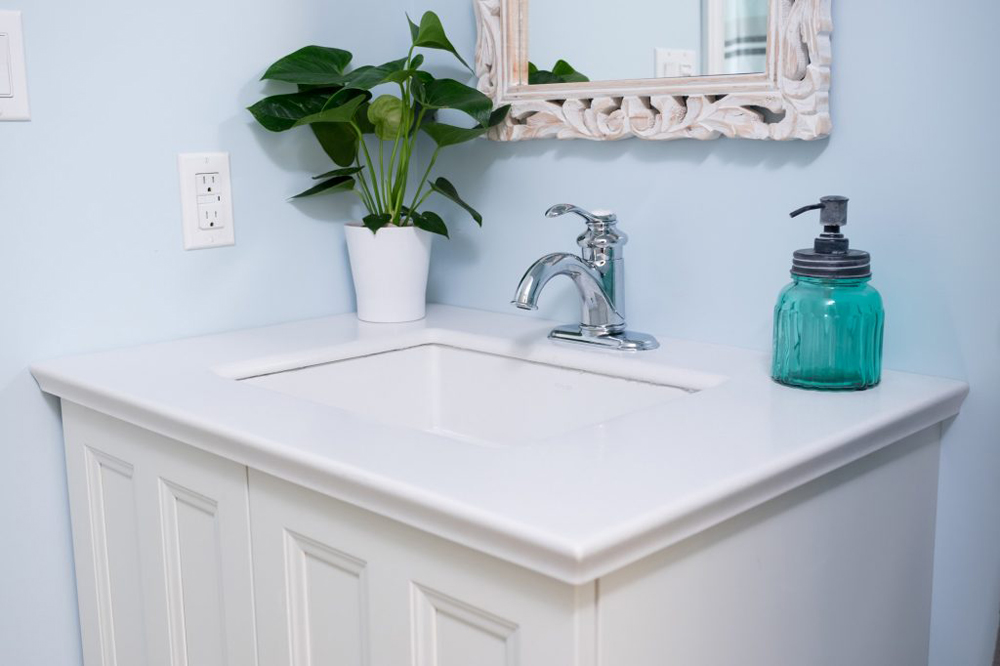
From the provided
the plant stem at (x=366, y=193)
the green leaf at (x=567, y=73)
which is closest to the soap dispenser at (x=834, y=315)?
the green leaf at (x=567, y=73)

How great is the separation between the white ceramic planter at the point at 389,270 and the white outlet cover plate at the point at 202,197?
16 centimetres

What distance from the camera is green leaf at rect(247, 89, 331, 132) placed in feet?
4.31

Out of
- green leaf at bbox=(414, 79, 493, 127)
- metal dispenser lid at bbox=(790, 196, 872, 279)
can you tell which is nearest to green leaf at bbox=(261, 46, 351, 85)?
green leaf at bbox=(414, 79, 493, 127)

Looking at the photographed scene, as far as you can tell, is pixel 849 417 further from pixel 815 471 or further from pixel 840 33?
pixel 840 33

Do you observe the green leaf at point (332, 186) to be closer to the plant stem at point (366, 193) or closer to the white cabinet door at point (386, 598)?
the plant stem at point (366, 193)

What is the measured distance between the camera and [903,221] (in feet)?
3.48

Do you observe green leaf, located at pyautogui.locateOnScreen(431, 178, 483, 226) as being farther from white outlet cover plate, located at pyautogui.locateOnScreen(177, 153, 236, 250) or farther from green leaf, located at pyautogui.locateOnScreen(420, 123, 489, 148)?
white outlet cover plate, located at pyautogui.locateOnScreen(177, 153, 236, 250)

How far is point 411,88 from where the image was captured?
1.36 m

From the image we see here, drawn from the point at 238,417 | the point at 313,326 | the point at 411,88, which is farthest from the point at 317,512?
the point at 411,88

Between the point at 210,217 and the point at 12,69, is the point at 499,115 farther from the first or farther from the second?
the point at 12,69

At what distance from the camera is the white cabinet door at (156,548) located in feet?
3.29

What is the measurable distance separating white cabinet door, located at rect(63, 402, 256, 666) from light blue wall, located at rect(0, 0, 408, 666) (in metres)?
0.05

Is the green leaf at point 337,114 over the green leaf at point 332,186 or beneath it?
over

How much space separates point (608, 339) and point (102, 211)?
0.63 meters
